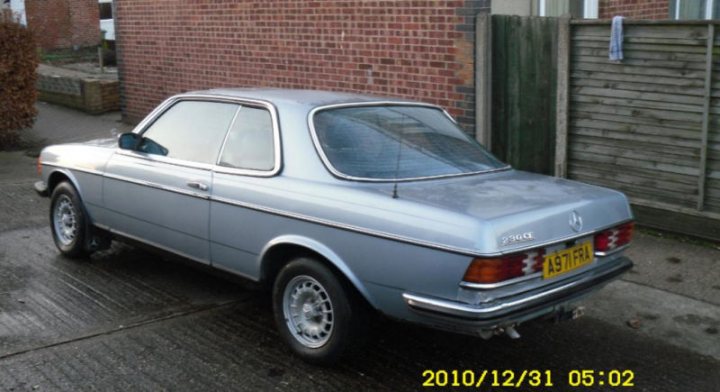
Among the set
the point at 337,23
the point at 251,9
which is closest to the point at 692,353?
the point at 337,23

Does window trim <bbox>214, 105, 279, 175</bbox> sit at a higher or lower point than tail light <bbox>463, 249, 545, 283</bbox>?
higher

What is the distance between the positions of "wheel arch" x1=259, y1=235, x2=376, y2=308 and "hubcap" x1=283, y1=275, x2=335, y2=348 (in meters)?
0.15

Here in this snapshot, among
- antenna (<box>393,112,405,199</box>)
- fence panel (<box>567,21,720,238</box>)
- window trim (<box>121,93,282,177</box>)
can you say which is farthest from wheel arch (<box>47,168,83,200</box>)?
fence panel (<box>567,21,720,238</box>)

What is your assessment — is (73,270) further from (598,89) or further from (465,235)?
(598,89)

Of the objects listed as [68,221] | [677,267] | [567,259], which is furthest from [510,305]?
[68,221]

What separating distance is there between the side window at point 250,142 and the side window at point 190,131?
99 mm

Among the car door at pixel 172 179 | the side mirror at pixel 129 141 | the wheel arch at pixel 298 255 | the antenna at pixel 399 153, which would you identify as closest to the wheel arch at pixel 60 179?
the car door at pixel 172 179

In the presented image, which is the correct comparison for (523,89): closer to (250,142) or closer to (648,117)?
(648,117)

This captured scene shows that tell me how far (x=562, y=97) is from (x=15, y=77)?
26.3 ft

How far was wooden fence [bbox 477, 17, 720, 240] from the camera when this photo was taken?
7.37 meters

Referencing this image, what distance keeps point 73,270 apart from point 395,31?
4.50m

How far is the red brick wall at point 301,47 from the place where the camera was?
30.4 feet

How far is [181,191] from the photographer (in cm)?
586

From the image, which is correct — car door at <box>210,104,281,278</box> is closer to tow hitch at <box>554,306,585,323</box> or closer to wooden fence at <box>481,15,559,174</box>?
tow hitch at <box>554,306,585,323</box>
